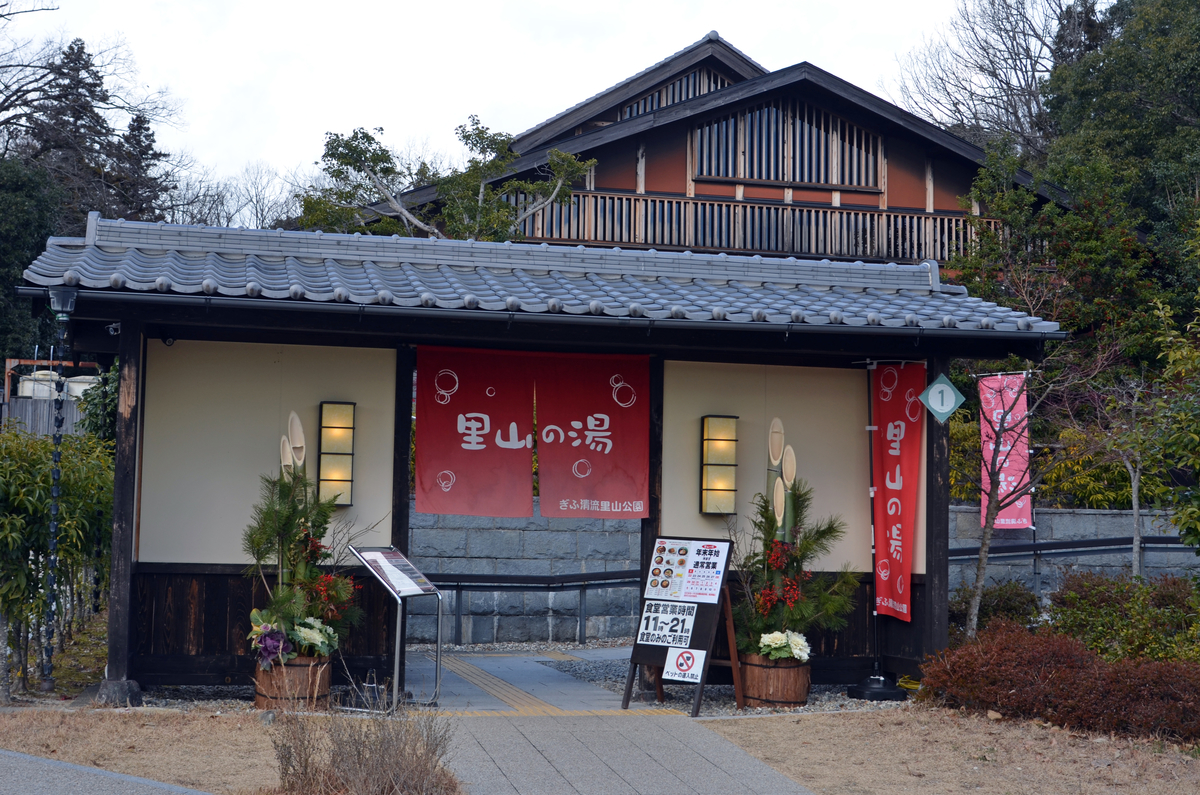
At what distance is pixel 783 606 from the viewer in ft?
28.7

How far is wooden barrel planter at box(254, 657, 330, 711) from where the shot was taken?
7770 mm

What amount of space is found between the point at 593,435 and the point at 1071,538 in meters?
9.89

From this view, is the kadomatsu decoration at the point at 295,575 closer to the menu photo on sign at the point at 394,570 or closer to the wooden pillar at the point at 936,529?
the menu photo on sign at the point at 394,570

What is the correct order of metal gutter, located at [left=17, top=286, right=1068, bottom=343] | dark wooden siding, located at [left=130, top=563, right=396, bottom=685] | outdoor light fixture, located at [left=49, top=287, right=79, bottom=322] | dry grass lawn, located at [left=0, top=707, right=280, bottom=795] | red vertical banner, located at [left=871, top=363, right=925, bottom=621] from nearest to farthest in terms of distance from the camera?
1. dry grass lawn, located at [left=0, top=707, right=280, bottom=795]
2. outdoor light fixture, located at [left=49, top=287, right=79, bottom=322]
3. metal gutter, located at [left=17, top=286, right=1068, bottom=343]
4. dark wooden siding, located at [left=130, top=563, right=396, bottom=685]
5. red vertical banner, located at [left=871, top=363, right=925, bottom=621]

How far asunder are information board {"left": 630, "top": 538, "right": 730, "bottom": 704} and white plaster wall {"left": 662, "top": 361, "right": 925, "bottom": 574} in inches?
17.9

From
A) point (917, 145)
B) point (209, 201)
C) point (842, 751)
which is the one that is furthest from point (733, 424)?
point (209, 201)

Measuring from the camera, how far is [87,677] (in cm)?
921

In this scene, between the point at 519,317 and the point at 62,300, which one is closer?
the point at 62,300

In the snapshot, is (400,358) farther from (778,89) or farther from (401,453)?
(778,89)

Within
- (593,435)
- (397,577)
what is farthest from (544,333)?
(397,577)

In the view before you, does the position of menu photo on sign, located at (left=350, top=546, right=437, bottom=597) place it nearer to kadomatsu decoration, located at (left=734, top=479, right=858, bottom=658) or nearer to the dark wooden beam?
the dark wooden beam

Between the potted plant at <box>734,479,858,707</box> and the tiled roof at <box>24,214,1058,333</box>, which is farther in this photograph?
the potted plant at <box>734,479,858,707</box>

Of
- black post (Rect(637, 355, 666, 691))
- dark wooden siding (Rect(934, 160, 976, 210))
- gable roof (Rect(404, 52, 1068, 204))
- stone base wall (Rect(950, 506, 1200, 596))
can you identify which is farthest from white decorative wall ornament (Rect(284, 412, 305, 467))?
dark wooden siding (Rect(934, 160, 976, 210))

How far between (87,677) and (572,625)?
645cm
